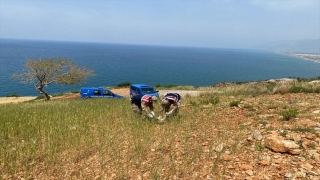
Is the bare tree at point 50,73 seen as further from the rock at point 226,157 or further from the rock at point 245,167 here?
the rock at point 245,167

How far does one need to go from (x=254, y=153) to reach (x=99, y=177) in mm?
3620

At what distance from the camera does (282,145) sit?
552 centimetres

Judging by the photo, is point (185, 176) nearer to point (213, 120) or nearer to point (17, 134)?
point (213, 120)

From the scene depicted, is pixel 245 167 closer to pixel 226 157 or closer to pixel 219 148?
pixel 226 157

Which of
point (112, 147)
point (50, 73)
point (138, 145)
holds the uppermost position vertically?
point (138, 145)

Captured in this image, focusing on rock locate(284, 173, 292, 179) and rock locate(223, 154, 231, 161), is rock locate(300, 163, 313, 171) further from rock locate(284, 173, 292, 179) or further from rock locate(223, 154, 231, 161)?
rock locate(223, 154, 231, 161)

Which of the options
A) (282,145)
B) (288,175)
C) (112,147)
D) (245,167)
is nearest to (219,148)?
(245,167)

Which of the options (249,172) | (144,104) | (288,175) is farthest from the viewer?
(144,104)

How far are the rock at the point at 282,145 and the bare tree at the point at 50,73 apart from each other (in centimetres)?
3797

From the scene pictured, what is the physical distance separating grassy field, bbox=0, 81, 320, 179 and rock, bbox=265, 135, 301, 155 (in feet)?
0.89

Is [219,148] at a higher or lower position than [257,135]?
lower

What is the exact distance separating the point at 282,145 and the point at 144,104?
5134mm

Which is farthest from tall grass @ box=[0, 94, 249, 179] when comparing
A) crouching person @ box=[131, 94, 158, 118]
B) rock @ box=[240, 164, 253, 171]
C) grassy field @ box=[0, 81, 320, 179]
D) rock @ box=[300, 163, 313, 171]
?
rock @ box=[300, 163, 313, 171]

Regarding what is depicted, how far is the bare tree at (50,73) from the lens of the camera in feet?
125
